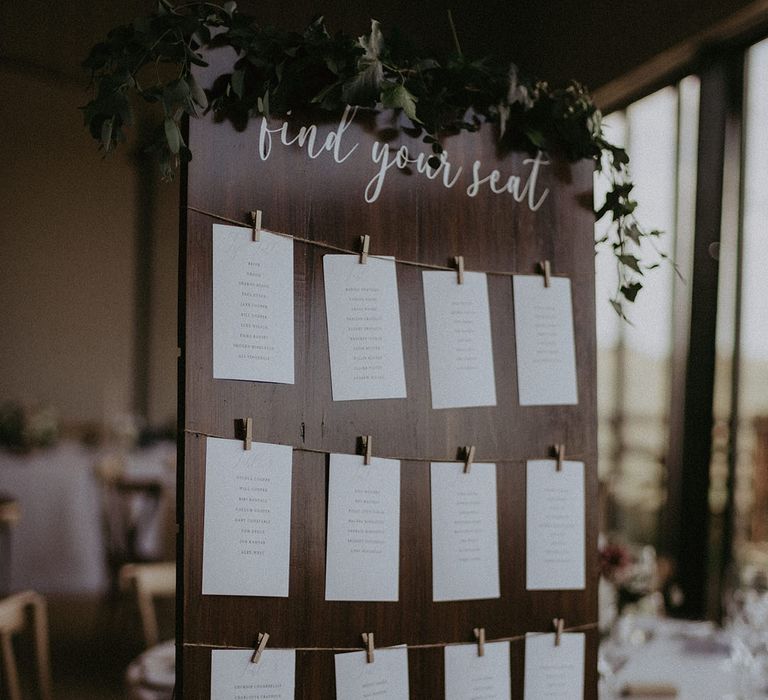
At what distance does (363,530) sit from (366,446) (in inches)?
6.4

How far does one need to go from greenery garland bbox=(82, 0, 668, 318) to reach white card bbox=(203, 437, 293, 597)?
52 centimetres

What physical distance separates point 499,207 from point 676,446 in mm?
2157

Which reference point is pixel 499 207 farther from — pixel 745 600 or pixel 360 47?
pixel 745 600

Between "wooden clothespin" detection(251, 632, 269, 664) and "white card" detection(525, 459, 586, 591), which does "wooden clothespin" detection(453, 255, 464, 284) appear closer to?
"white card" detection(525, 459, 586, 591)

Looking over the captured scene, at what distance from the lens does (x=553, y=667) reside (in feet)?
5.83

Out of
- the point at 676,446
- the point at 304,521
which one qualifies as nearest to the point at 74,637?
the point at 676,446

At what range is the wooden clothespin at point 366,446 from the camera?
1620 millimetres

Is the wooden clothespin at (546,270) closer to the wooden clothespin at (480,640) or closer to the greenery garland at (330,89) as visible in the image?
the greenery garland at (330,89)

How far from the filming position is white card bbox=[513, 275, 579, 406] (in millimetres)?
1812

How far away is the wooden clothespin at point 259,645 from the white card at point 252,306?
0.46 metres

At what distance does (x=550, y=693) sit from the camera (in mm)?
1774

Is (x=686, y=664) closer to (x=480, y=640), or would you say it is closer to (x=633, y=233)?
(x=480, y=640)

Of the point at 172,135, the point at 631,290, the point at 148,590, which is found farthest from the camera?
the point at 148,590

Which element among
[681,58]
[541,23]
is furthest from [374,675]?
[541,23]
